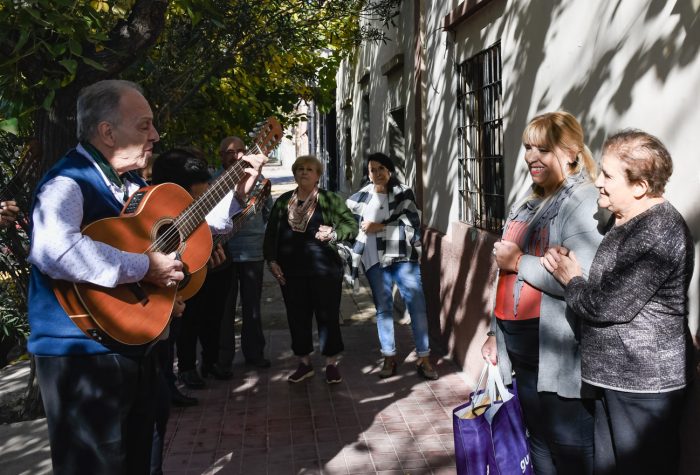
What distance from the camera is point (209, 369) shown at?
654cm

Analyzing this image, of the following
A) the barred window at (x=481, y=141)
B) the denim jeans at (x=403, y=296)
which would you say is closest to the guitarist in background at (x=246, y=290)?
the denim jeans at (x=403, y=296)

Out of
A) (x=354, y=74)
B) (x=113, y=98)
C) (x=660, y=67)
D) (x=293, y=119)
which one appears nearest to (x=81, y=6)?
(x=113, y=98)

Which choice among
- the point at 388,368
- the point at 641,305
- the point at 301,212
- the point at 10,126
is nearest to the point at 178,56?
the point at 301,212

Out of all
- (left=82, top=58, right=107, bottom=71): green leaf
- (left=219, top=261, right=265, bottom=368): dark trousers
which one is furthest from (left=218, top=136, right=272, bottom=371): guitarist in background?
(left=82, top=58, right=107, bottom=71): green leaf

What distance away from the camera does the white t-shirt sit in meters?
6.50

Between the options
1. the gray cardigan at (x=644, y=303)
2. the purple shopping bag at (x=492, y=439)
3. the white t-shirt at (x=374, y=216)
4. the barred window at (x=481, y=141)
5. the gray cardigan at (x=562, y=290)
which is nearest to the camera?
the gray cardigan at (x=644, y=303)

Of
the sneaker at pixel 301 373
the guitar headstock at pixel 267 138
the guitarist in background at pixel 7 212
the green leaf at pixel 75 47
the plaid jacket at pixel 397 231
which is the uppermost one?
the green leaf at pixel 75 47

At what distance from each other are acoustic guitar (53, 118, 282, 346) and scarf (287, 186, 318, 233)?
8.29 feet

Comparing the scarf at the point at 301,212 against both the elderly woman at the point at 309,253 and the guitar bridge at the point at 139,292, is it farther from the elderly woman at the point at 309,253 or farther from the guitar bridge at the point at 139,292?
the guitar bridge at the point at 139,292

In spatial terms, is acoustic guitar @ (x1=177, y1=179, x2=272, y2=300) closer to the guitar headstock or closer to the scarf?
the scarf

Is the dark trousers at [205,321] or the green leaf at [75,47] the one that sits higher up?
the green leaf at [75,47]

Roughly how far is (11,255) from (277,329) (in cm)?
339

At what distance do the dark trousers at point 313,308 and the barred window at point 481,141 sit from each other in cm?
137

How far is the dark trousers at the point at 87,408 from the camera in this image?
269cm
